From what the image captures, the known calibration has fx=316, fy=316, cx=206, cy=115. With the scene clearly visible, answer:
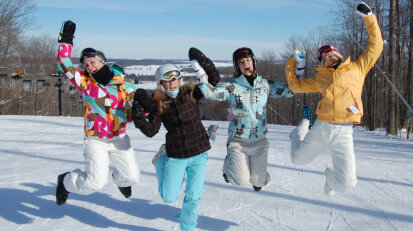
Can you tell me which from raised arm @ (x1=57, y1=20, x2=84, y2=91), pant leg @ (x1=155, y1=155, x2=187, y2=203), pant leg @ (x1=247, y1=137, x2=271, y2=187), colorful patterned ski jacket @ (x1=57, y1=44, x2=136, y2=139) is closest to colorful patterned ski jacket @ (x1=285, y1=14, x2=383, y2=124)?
pant leg @ (x1=247, y1=137, x2=271, y2=187)

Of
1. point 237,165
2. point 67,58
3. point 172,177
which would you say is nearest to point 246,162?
point 237,165

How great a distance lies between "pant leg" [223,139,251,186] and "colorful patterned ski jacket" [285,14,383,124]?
1.01m

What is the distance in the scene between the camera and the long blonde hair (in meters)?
3.41

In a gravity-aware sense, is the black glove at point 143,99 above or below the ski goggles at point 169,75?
below

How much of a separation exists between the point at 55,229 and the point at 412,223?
4125mm

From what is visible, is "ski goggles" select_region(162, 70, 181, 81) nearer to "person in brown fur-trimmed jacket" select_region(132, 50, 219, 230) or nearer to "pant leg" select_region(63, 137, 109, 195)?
"person in brown fur-trimmed jacket" select_region(132, 50, 219, 230)

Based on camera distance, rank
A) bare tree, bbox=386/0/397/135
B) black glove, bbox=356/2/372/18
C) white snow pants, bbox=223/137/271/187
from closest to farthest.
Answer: black glove, bbox=356/2/372/18 → white snow pants, bbox=223/137/271/187 → bare tree, bbox=386/0/397/135

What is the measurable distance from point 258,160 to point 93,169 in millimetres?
1970

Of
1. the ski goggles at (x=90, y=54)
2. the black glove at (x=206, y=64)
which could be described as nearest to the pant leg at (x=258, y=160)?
the black glove at (x=206, y=64)

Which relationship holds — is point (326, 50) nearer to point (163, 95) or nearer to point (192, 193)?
point (163, 95)

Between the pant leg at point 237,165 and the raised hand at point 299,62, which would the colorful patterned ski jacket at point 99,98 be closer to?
the pant leg at point 237,165

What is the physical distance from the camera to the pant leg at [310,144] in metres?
3.52

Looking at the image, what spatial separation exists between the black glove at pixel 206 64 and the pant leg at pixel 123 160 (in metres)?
1.27

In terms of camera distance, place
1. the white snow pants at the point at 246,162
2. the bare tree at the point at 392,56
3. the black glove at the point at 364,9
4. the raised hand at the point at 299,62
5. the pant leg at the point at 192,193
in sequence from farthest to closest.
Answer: the bare tree at the point at 392,56 < the white snow pants at the point at 246,162 < the raised hand at the point at 299,62 < the black glove at the point at 364,9 < the pant leg at the point at 192,193
